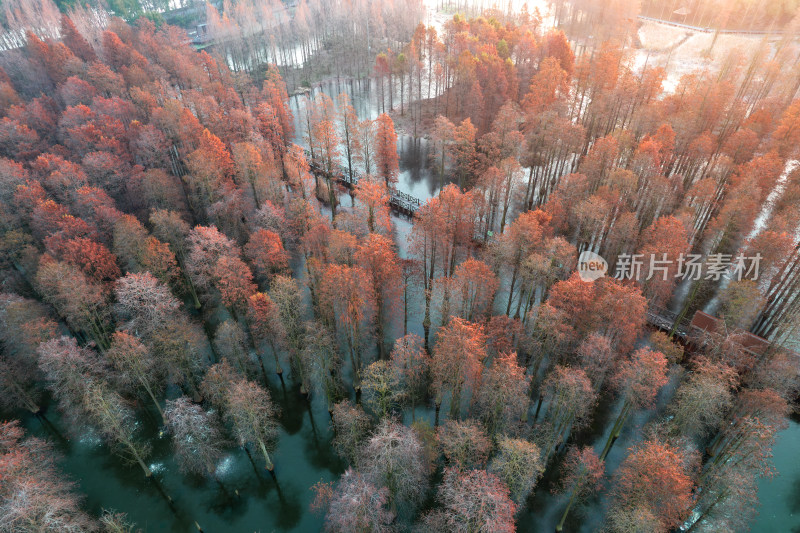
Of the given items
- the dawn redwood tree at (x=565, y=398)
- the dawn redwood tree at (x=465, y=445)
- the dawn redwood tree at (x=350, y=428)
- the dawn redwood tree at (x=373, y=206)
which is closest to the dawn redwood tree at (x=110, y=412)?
the dawn redwood tree at (x=350, y=428)

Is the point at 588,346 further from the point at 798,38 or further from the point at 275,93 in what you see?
the point at 798,38

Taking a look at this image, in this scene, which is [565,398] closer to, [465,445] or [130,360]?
[465,445]

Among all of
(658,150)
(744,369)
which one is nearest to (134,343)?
(744,369)

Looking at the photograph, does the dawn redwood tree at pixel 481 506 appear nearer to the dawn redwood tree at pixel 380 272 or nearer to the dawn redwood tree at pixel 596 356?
the dawn redwood tree at pixel 596 356

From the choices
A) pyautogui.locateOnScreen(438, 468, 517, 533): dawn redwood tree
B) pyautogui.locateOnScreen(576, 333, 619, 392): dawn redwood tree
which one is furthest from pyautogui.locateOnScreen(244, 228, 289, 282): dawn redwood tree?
pyautogui.locateOnScreen(576, 333, 619, 392): dawn redwood tree

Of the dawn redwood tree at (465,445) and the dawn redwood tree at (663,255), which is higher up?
the dawn redwood tree at (663,255)

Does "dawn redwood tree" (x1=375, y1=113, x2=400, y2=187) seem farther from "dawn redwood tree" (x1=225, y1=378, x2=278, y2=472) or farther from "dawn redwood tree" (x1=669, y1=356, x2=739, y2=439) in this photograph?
"dawn redwood tree" (x1=669, y1=356, x2=739, y2=439)
